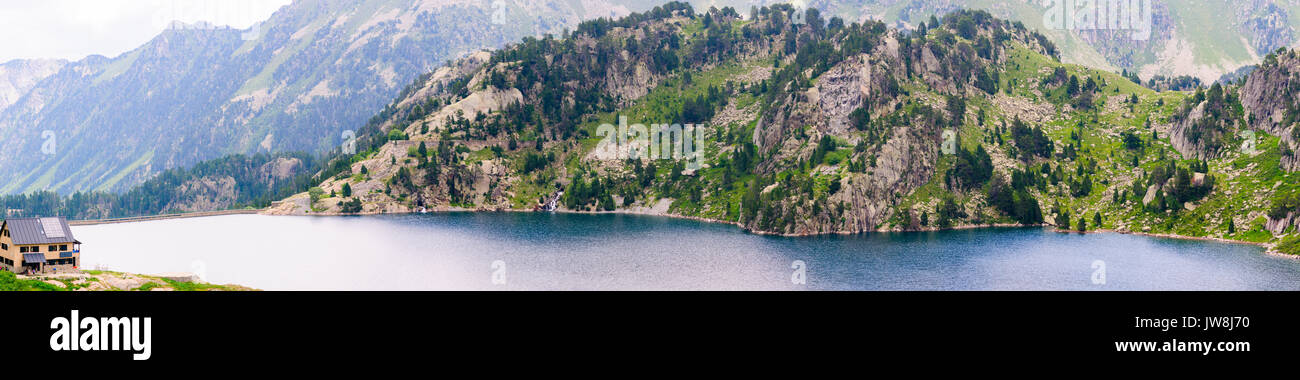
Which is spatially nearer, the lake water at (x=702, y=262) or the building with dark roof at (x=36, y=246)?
the building with dark roof at (x=36, y=246)

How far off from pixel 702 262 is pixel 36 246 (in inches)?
3802

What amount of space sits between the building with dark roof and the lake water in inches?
1447

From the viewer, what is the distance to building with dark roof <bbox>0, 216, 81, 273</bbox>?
287ft

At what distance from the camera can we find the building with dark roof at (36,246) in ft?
287

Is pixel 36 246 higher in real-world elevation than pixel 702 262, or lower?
higher

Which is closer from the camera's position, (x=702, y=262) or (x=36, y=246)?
(x=36, y=246)

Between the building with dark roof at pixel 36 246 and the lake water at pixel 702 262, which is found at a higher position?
the building with dark roof at pixel 36 246

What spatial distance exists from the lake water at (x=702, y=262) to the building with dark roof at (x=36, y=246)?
36755 millimetres

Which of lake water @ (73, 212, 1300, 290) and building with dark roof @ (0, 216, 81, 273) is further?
lake water @ (73, 212, 1300, 290)

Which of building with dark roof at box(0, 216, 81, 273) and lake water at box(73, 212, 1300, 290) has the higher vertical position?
building with dark roof at box(0, 216, 81, 273)

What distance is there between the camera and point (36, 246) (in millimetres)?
88250
